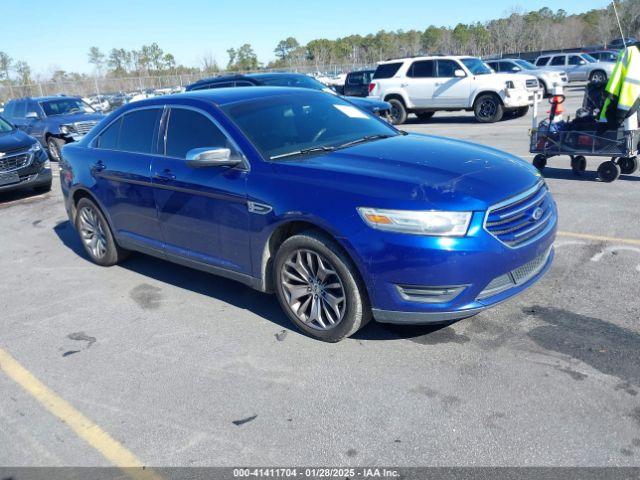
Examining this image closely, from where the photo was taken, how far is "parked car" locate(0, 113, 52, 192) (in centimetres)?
1005

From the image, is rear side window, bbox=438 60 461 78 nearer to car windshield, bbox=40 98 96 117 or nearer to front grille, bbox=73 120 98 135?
front grille, bbox=73 120 98 135

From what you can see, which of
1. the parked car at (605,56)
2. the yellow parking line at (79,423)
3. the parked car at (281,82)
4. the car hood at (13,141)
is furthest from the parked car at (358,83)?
the yellow parking line at (79,423)

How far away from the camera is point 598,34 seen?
255 ft

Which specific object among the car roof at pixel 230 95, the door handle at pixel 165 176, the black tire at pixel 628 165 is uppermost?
the car roof at pixel 230 95

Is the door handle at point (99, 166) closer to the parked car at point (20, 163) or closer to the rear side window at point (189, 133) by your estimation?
the rear side window at point (189, 133)

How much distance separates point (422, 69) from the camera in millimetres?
17578

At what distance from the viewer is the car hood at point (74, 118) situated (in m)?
15.3

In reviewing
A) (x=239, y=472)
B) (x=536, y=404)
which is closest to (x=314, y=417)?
(x=239, y=472)

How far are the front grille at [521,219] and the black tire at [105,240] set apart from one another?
3.97 m

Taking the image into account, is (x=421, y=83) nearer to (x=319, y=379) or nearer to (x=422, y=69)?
(x=422, y=69)

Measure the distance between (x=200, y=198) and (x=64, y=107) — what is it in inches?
542

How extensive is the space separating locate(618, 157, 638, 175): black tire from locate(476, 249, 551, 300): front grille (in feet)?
17.0

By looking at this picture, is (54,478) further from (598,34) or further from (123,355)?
(598,34)

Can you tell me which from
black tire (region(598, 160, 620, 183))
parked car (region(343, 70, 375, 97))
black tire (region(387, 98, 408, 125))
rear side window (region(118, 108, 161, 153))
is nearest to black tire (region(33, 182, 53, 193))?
rear side window (region(118, 108, 161, 153))
